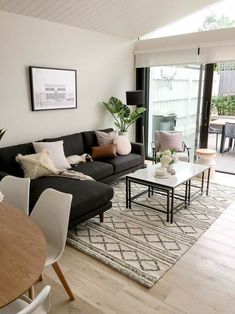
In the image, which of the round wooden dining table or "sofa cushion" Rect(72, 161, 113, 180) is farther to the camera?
"sofa cushion" Rect(72, 161, 113, 180)

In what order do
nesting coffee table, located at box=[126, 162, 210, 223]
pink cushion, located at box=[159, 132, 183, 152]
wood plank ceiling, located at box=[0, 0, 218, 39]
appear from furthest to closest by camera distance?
pink cushion, located at box=[159, 132, 183, 152], wood plank ceiling, located at box=[0, 0, 218, 39], nesting coffee table, located at box=[126, 162, 210, 223]

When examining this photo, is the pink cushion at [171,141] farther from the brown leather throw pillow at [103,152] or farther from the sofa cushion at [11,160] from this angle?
the sofa cushion at [11,160]

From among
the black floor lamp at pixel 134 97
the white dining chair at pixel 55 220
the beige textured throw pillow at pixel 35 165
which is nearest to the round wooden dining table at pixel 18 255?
the white dining chair at pixel 55 220

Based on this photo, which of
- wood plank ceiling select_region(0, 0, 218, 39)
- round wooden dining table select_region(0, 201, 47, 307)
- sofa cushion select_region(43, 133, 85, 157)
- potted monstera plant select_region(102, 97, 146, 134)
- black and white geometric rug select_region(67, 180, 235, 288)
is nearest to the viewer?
round wooden dining table select_region(0, 201, 47, 307)

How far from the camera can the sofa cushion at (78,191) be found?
2.76m

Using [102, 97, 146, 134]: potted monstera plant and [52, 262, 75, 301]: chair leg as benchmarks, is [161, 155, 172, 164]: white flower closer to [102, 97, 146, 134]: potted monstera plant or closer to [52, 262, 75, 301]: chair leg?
[102, 97, 146, 134]: potted monstera plant

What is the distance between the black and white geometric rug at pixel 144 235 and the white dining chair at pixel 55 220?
63 centimetres

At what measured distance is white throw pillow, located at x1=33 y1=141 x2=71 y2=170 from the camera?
3648mm

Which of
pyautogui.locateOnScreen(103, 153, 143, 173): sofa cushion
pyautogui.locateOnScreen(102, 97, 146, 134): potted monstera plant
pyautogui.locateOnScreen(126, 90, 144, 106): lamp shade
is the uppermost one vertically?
pyautogui.locateOnScreen(126, 90, 144, 106): lamp shade

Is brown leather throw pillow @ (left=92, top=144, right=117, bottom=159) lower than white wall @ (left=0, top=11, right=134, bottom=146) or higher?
lower

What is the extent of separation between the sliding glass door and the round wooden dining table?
167 inches

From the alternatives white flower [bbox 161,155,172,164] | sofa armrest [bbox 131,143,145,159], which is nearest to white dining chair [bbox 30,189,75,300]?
white flower [bbox 161,155,172,164]

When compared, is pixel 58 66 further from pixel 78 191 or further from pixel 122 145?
pixel 78 191

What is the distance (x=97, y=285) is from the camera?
219 centimetres
